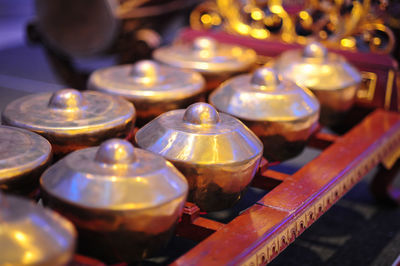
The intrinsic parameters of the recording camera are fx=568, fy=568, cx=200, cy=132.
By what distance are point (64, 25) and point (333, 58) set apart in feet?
5.04

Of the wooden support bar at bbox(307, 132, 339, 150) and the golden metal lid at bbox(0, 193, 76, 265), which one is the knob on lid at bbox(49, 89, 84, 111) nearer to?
the golden metal lid at bbox(0, 193, 76, 265)

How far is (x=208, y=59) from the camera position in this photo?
146 cm

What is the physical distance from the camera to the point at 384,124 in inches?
54.5

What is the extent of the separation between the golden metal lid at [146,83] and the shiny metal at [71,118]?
0.09 metres

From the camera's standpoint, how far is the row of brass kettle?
720 mm

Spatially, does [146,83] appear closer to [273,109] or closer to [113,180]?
[273,109]

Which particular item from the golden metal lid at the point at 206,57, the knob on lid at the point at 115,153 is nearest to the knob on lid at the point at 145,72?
the golden metal lid at the point at 206,57

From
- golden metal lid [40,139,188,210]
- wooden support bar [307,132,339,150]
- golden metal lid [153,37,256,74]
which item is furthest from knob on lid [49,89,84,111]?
wooden support bar [307,132,339,150]

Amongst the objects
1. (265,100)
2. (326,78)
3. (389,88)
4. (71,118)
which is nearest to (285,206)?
(265,100)

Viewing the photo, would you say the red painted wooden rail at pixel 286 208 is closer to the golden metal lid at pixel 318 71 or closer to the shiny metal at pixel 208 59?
the golden metal lid at pixel 318 71

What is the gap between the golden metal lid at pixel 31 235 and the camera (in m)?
0.58

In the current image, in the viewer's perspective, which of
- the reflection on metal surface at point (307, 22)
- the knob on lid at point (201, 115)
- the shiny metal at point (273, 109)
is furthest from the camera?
Result: the reflection on metal surface at point (307, 22)

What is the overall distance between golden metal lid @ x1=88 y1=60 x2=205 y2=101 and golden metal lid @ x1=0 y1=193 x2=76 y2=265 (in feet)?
1.83

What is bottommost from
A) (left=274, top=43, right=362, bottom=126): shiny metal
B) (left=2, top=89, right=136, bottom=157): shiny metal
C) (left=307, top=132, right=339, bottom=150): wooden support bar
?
(left=307, top=132, right=339, bottom=150): wooden support bar
